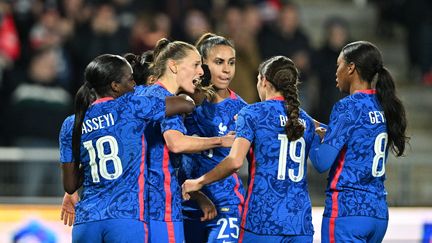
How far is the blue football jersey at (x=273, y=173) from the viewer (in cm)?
630

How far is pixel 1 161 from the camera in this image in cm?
1030

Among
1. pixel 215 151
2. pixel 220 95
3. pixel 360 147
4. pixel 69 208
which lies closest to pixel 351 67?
pixel 360 147

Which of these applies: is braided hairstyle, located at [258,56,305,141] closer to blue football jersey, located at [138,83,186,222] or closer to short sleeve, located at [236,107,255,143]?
short sleeve, located at [236,107,255,143]

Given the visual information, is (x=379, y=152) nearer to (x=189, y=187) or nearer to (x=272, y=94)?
(x=272, y=94)

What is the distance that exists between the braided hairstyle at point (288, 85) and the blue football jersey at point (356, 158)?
0.80 feet

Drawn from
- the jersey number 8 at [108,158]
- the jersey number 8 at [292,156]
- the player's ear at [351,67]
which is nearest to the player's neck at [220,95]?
the jersey number 8 at [292,156]

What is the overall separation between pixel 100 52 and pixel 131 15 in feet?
3.23

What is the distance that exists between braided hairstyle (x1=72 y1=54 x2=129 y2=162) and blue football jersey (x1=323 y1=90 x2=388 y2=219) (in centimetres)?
133

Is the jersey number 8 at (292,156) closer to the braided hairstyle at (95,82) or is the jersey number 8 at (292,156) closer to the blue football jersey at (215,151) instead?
the blue football jersey at (215,151)

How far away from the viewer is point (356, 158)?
21.2 feet

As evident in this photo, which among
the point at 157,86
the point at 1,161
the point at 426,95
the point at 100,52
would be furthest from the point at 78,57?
the point at 157,86

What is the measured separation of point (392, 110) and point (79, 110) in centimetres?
190

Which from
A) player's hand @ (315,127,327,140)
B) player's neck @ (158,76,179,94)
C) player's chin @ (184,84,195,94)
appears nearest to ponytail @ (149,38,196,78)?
player's neck @ (158,76,179,94)

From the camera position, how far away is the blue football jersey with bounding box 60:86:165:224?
6199 mm
